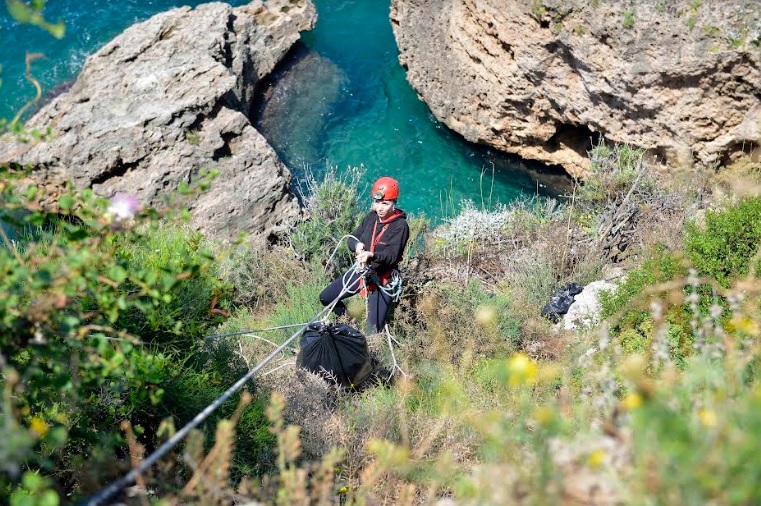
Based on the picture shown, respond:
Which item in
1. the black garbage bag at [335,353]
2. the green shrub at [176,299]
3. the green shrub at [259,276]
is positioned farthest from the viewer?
the green shrub at [259,276]

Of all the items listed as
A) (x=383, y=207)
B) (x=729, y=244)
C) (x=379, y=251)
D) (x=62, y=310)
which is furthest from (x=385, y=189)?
(x=62, y=310)

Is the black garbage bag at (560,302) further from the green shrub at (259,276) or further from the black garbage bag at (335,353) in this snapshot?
the green shrub at (259,276)

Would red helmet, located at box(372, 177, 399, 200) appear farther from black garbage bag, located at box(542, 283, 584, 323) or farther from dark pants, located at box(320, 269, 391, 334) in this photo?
black garbage bag, located at box(542, 283, 584, 323)

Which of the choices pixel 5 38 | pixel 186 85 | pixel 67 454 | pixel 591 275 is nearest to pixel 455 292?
pixel 591 275

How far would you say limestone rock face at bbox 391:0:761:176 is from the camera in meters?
7.47

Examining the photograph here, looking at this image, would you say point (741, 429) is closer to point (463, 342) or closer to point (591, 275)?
point (463, 342)

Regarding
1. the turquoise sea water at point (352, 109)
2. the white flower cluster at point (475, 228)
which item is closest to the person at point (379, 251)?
the white flower cluster at point (475, 228)

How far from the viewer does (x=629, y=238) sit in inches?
303

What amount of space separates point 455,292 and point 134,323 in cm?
324

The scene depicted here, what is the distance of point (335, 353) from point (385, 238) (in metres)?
1.14

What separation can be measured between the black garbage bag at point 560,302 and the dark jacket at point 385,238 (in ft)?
5.54

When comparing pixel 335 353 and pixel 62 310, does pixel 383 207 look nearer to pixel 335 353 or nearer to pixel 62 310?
pixel 335 353

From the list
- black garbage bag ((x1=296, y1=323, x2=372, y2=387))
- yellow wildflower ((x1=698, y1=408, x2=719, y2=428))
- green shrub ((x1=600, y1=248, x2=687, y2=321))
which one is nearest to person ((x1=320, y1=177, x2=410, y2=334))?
black garbage bag ((x1=296, y1=323, x2=372, y2=387))

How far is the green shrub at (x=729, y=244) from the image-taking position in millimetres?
5180
